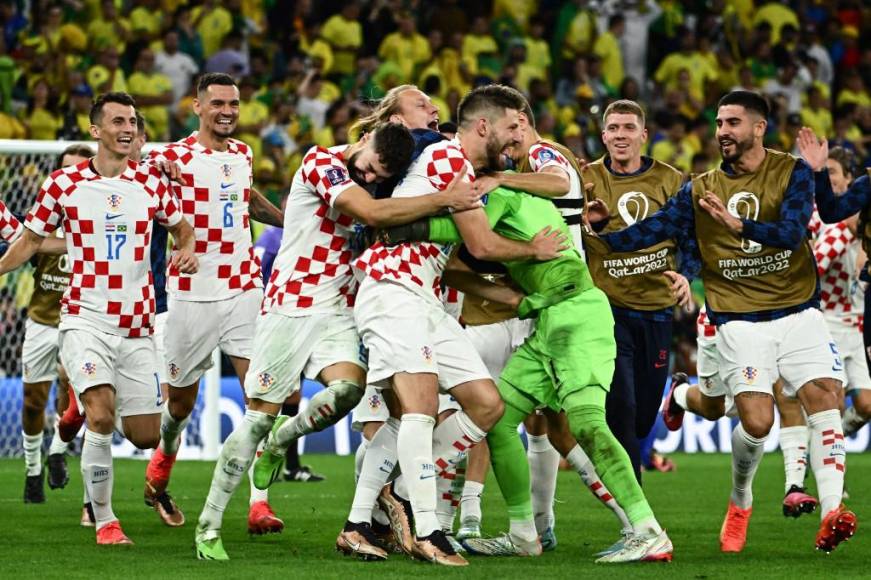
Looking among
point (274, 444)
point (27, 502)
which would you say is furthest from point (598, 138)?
point (274, 444)

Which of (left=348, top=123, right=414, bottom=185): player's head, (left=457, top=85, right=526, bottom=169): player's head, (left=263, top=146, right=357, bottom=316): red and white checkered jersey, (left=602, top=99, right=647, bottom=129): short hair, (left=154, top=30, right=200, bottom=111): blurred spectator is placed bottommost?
(left=263, top=146, right=357, bottom=316): red and white checkered jersey

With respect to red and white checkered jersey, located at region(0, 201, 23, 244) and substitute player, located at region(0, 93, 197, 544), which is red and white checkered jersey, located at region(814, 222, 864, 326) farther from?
red and white checkered jersey, located at region(0, 201, 23, 244)

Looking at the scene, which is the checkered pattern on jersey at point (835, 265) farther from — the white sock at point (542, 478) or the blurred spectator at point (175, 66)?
the blurred spectator at point (175, 66)

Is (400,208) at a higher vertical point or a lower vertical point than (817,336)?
higher

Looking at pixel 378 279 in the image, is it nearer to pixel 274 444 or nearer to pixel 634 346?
pixel 274 444

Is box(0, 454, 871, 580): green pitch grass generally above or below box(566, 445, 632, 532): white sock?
below

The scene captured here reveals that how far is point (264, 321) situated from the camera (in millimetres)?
8164

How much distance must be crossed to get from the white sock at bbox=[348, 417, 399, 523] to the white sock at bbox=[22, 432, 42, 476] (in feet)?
14.2

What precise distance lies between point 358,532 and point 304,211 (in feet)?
5.60

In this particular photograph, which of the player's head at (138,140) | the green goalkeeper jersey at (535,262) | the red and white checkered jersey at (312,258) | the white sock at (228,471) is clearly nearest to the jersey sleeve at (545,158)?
the green goalkeeper jersey at (535,262)

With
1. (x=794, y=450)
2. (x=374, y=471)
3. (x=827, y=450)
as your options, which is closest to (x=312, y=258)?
(x=374, y=471)

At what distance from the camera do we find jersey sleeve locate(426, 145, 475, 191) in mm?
7680

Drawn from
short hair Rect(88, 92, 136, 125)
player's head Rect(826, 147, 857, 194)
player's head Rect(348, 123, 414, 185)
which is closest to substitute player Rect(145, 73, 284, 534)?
short hair Rect(88, 92, 136, 125)

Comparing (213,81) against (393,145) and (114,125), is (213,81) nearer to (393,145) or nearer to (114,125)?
(114,125)
